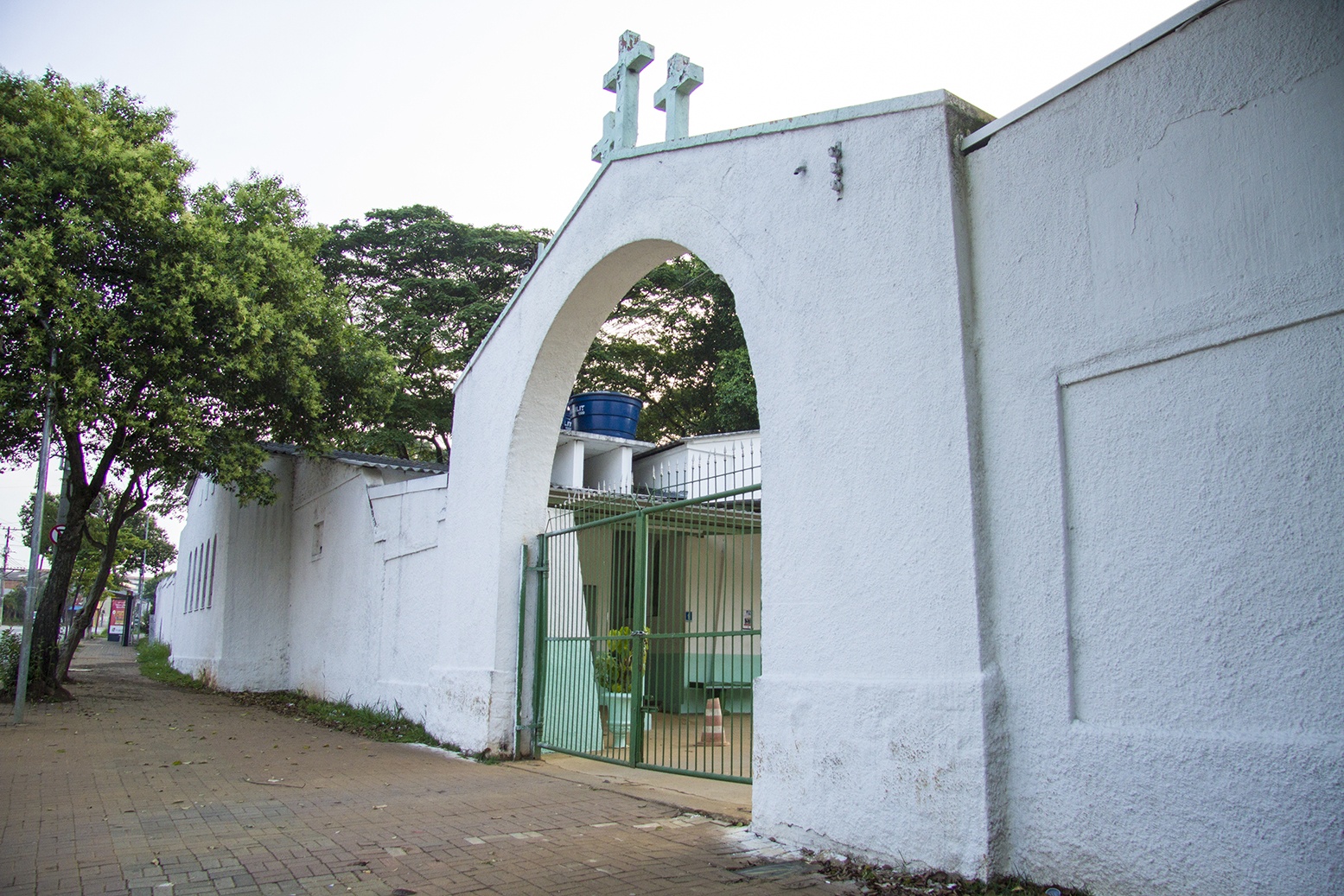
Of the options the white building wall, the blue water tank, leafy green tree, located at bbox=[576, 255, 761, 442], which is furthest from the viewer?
leafy green tree, located at bbox=[576, 255, 761, 442]

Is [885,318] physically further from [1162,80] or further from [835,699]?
[835,699]

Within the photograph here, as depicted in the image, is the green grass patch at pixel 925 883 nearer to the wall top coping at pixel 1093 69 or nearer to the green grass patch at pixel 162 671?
the wall top coping at pixel 1093 69

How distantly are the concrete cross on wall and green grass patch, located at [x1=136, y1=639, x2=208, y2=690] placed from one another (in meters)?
13.7

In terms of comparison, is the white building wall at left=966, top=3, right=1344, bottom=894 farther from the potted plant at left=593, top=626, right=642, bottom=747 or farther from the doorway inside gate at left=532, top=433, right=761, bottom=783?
the potted plant at left=593, top=626, right=642, bottom=747

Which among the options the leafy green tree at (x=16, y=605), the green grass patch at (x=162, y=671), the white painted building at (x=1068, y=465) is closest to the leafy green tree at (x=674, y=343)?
the green grass patch at (x=162, y=671)

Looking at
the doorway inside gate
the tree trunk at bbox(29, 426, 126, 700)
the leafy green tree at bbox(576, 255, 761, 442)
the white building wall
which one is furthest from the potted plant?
the leafy green tree at bbox(576, 255, 761, 442)

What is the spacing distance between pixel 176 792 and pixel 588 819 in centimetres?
319

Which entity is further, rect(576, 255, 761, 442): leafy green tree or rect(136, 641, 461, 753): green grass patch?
rect(576, 255, 761, 442): leafy green tree

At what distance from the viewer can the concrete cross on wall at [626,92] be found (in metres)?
7.86

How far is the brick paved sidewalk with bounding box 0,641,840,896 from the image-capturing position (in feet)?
14.6

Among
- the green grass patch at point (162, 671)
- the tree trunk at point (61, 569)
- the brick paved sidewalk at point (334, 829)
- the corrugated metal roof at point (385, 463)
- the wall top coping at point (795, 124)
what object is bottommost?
the green grass patch at point (162, 671)

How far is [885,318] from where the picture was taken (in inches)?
199

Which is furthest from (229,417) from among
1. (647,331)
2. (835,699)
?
(647,331)

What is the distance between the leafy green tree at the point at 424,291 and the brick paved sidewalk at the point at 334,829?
668 inches
